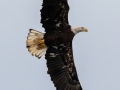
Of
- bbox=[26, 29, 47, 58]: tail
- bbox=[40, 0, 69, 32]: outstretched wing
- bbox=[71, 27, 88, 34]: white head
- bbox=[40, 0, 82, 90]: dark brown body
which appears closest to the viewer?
bbox=[40, 0, 69, 32]: outstretched wing

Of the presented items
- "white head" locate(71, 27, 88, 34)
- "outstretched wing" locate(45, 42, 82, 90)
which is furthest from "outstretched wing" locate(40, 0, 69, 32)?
"outstretched wing" locate(45, 42, 82, 90)

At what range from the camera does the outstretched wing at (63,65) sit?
16.8 metres

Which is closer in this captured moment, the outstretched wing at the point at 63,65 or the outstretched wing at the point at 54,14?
the outstretched wing at the point at 54,14

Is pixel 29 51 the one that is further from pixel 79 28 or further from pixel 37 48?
pixel 79 28

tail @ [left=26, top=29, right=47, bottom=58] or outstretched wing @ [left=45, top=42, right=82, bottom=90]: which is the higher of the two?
tail @ [left=26, top=29, right=47, bottom=58]

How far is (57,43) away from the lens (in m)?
16.9

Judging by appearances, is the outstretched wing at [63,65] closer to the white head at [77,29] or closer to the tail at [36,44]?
the tail at [36,44]

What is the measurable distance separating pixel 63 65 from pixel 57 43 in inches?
23.5

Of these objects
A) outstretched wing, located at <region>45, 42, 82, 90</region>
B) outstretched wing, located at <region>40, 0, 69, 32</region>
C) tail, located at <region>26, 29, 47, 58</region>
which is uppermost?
outstretched wing, located at <region>40, 0, 69, 32</region>

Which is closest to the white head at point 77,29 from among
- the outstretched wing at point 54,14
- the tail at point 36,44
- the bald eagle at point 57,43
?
the bald eagle at point 57,43

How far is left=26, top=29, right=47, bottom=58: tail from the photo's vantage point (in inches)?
672

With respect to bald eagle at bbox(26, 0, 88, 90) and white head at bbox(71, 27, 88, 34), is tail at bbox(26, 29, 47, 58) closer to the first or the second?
bald eagle at bbox(26, 0, 88, 90)

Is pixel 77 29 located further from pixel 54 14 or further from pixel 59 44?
pixel 54 14

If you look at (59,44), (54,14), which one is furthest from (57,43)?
(54,14)
